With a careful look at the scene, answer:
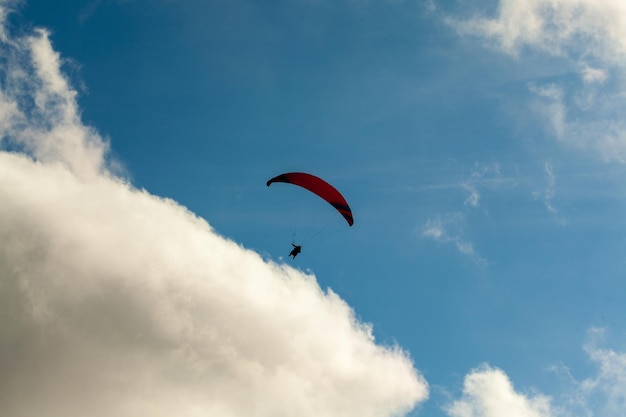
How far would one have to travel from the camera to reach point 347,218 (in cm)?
8319

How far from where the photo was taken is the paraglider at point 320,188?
265ft

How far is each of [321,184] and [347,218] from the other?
514 cm

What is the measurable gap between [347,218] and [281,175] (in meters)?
8.47

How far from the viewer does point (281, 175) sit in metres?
83.3

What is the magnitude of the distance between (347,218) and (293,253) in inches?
280

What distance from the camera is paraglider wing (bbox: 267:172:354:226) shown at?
80.8m

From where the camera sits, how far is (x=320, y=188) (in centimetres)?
8144

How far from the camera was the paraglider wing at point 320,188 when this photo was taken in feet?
265

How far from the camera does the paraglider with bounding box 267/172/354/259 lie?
8081 centimetres

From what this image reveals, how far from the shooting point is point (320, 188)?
8144cm

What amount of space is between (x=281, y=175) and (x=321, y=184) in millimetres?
5062

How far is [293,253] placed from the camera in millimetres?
84562
